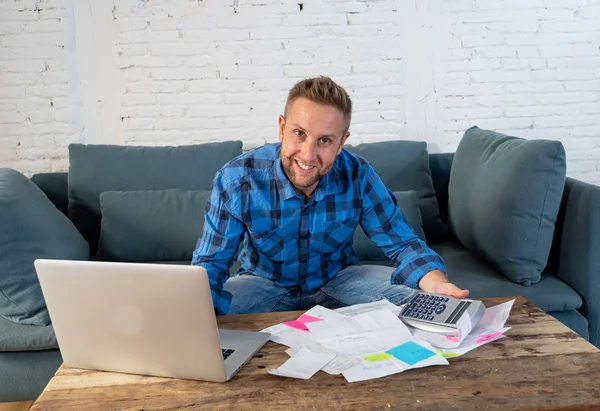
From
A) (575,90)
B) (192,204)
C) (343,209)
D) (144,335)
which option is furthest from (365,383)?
(575,90)

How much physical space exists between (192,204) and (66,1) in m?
1.22

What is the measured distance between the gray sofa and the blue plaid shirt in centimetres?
54

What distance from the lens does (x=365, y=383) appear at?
1.32m

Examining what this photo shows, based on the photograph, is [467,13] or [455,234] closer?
[455,234]

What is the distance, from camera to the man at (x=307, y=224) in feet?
6.31

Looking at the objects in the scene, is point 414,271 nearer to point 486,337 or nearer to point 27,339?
point 486,337

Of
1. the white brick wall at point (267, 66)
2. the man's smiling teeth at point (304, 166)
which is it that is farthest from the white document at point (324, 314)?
the white brick wall at point (267, 66)

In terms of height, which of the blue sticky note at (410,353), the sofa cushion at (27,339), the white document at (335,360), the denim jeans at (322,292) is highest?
the white document at (335,360)

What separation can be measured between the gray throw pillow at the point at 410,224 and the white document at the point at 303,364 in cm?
136

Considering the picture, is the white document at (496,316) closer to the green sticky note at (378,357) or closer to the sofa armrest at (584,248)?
the green sticky note at (378,357)

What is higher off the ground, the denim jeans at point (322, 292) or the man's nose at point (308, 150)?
the man's nose at point (308, 150)

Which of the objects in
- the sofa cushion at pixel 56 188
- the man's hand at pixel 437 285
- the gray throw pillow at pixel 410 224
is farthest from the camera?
the sofa cushion at pixel 56 188

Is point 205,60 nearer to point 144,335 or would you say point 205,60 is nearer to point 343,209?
point 343,209

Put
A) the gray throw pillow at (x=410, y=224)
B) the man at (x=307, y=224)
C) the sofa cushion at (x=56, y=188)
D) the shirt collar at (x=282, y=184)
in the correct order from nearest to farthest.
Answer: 1. the man at (x=307, y=224)
2. the shirt collar at (x=282, y=184)
3. the gray throw pillow at (x=410, y=224)
4. the sofa cushion at (x=56, y=188)
